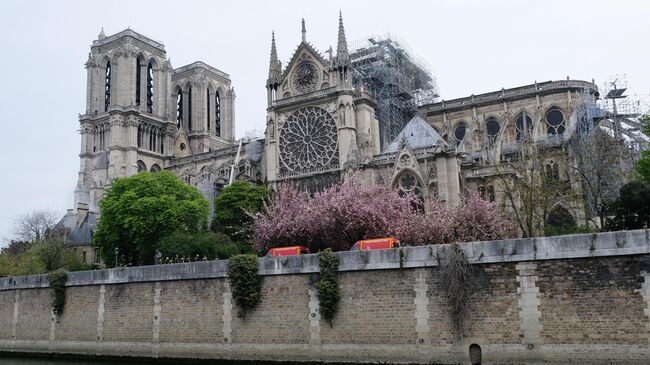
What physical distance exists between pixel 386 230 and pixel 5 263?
28.5 m

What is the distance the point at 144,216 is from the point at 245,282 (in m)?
19.9

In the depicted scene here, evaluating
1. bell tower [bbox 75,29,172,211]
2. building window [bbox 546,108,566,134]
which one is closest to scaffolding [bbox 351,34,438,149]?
building window [bbox 546,108,566,134]

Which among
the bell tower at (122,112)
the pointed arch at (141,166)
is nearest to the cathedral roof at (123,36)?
the bell tower at (122,112)

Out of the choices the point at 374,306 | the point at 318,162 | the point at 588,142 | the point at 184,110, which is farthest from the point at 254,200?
the point at 184,110

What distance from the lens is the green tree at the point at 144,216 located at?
40.7 meters

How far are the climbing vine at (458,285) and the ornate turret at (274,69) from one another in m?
34.7

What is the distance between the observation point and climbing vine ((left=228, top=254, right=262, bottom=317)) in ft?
75.8

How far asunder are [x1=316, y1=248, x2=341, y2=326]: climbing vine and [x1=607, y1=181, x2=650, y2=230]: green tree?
39.9 ft

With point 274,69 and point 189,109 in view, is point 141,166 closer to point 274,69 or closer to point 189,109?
point 189,109

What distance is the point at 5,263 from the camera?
4466 centimetres

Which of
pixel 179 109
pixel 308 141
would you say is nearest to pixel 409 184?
pixel 308 141

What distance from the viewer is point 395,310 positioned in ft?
67.1

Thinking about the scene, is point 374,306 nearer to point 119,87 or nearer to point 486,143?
point 486,143

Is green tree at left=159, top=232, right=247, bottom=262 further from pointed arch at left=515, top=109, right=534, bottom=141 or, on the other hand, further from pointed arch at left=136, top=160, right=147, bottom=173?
pointed arch at left=136, top=160, right=147, bottom=173
